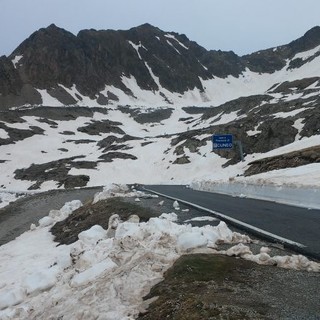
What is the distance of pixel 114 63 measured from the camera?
157750mm

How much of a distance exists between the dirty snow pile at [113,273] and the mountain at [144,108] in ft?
64.8

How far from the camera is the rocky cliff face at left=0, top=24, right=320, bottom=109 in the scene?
12925cm

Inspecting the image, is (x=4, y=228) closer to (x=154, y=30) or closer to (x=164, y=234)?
(x=164, y=234)

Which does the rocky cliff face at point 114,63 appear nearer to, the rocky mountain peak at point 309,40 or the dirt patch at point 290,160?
the rocky mountain peak at point 309,40

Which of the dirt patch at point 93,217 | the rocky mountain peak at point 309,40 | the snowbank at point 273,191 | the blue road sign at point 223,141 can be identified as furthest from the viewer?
the rocky mountain peak at point 309,40

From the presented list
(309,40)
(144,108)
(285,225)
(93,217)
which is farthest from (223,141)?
(309,40)

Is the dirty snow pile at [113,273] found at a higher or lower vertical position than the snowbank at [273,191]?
higher

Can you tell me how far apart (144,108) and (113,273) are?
121m

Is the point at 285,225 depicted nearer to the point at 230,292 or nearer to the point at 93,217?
the point at 230,292

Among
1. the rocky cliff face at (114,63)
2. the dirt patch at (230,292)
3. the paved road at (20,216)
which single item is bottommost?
the paved road at (20,216)

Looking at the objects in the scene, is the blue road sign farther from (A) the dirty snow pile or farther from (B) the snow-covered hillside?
(A) the dirty snow pile

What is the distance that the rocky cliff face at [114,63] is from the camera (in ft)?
424

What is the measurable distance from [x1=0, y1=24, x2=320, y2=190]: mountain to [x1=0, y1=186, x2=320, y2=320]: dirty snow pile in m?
19.7

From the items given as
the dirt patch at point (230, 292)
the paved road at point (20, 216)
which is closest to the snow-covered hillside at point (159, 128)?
the paved road at point (20, 216)
